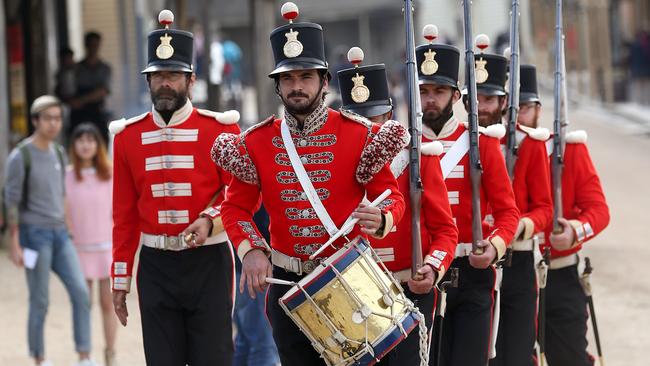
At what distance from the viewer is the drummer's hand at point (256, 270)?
19.4 feet

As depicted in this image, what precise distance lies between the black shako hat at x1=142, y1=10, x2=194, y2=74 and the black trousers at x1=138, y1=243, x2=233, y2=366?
90 cm

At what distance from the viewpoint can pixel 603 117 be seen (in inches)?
1340

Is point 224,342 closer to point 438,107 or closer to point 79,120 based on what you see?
point 438,107

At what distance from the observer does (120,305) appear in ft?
23.8

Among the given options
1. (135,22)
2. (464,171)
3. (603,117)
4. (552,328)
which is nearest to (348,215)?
(464,171)

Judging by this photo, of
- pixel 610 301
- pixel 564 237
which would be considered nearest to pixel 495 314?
pixel 564 237

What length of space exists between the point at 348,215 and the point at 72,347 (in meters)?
6.32

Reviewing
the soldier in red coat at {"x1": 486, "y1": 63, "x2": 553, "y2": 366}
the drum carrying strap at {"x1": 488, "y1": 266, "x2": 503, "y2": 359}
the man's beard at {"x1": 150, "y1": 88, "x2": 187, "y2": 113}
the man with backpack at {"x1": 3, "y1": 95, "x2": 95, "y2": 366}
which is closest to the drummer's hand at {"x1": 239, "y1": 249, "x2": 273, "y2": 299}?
the man's beard at {"x1": 150, "y1": 88, "x2": 187, "y2": 113}

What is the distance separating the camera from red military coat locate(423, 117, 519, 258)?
716cm

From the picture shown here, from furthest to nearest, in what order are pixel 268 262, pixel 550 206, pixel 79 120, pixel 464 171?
pixel 79 120 → pixel 550 206 → pixel 464 171 → pixel 268 262

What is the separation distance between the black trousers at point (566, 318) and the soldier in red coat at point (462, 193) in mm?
1202

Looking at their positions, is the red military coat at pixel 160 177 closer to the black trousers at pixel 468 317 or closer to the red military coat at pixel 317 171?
the red military coat at pixel 317 171

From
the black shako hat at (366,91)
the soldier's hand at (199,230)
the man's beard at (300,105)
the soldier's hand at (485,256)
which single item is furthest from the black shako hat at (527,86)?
the man's beard at (300,105)

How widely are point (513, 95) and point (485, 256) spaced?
1238 mm
